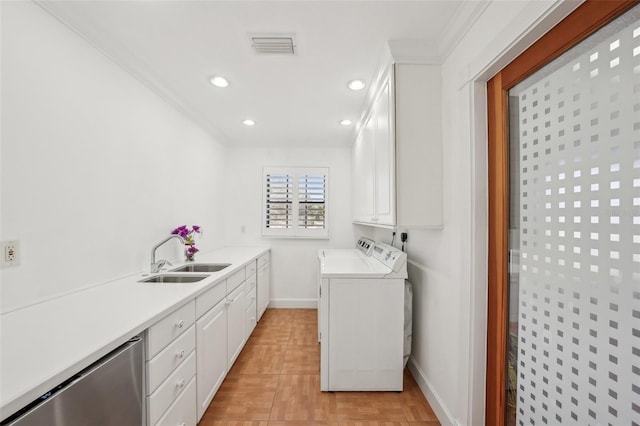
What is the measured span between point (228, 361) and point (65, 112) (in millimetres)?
1969

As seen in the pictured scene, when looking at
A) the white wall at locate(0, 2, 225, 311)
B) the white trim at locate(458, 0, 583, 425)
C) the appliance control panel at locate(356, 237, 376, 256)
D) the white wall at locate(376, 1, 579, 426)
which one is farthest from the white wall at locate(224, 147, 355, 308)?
the white trim at locate(458, 0, 583, 425)

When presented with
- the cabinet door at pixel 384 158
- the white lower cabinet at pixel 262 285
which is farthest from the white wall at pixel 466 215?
the white lower cabinet at pixel 262 285

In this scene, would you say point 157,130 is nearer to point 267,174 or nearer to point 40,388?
point 267,174

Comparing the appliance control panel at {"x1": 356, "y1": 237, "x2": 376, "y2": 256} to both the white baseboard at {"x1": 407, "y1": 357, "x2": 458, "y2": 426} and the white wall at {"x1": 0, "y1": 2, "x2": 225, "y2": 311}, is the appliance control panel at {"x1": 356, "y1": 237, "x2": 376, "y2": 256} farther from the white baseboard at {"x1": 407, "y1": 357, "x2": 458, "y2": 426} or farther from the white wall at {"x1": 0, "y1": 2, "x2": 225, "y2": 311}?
the white wall at {"x1": 0, "y1": 2, "x2": 225, "y2": 311}

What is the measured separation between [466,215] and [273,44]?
1544 mm

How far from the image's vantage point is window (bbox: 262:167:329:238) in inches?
143

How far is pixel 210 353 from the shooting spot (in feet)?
5.37

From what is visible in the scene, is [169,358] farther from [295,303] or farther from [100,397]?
[295,303]

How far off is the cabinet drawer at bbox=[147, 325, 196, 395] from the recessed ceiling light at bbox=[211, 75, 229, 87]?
1799 mm

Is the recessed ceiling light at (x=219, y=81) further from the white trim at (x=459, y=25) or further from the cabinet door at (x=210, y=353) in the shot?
the cabinet door at (x=210, y=353)

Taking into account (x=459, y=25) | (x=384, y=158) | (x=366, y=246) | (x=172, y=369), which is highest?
(x=459, y=25)

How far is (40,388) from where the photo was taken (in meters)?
0.65

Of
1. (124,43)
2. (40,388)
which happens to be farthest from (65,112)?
(40,388)

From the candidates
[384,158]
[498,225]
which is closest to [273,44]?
[384,158]
